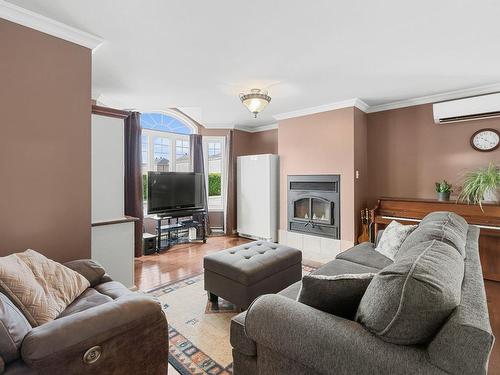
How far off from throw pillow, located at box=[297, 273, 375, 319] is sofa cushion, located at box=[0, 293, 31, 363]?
130 centimetres

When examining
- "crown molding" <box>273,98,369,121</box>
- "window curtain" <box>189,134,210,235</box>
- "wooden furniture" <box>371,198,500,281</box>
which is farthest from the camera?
"window curtain" <box>189,134,210,235</box>

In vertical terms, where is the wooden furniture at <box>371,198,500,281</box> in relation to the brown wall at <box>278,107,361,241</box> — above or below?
below

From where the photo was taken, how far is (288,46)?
2.34 m

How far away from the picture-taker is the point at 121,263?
9.07 ft

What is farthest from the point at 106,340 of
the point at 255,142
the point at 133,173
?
the point at 255,142

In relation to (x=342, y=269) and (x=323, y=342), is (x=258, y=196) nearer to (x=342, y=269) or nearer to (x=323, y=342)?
(x=342, y=269)

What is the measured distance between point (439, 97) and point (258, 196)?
3.20 m

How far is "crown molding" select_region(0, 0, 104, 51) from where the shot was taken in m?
1.83

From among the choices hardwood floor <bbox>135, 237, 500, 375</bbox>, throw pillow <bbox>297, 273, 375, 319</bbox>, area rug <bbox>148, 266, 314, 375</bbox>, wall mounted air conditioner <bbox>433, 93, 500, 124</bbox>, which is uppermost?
wall mounted air conditioner <bbox>433, 93, 500, 124</bbox>

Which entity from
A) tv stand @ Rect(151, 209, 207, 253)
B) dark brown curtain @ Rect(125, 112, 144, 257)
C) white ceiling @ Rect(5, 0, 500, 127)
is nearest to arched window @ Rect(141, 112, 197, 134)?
dark brown curtain @ Rect(125, 112, 144, 257)

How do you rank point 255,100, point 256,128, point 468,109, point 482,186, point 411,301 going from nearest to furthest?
point 411,301
point 482,186
point 255,100
point 468,109
point 256,128

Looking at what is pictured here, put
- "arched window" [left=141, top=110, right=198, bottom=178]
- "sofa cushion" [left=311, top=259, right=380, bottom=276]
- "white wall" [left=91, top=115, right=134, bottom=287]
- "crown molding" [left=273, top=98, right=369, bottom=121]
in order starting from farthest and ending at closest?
"arched window" [left=141, top=110, right=198, bottom=178], "crown molding" [left=273, top=98, right=369, bottom=121], "white wall" [left=91, top=115, right=134, bottom=287], "sofa cushion" [left=311, top=259, right=380, bottom=276]

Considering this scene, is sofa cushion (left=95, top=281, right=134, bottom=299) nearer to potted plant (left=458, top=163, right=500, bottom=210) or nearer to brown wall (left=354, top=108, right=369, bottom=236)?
brown wall (left=354, top=108, right=369, bottom=236)

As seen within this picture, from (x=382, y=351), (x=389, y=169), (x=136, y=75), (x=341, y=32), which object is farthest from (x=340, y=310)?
(x=389, y=169)
